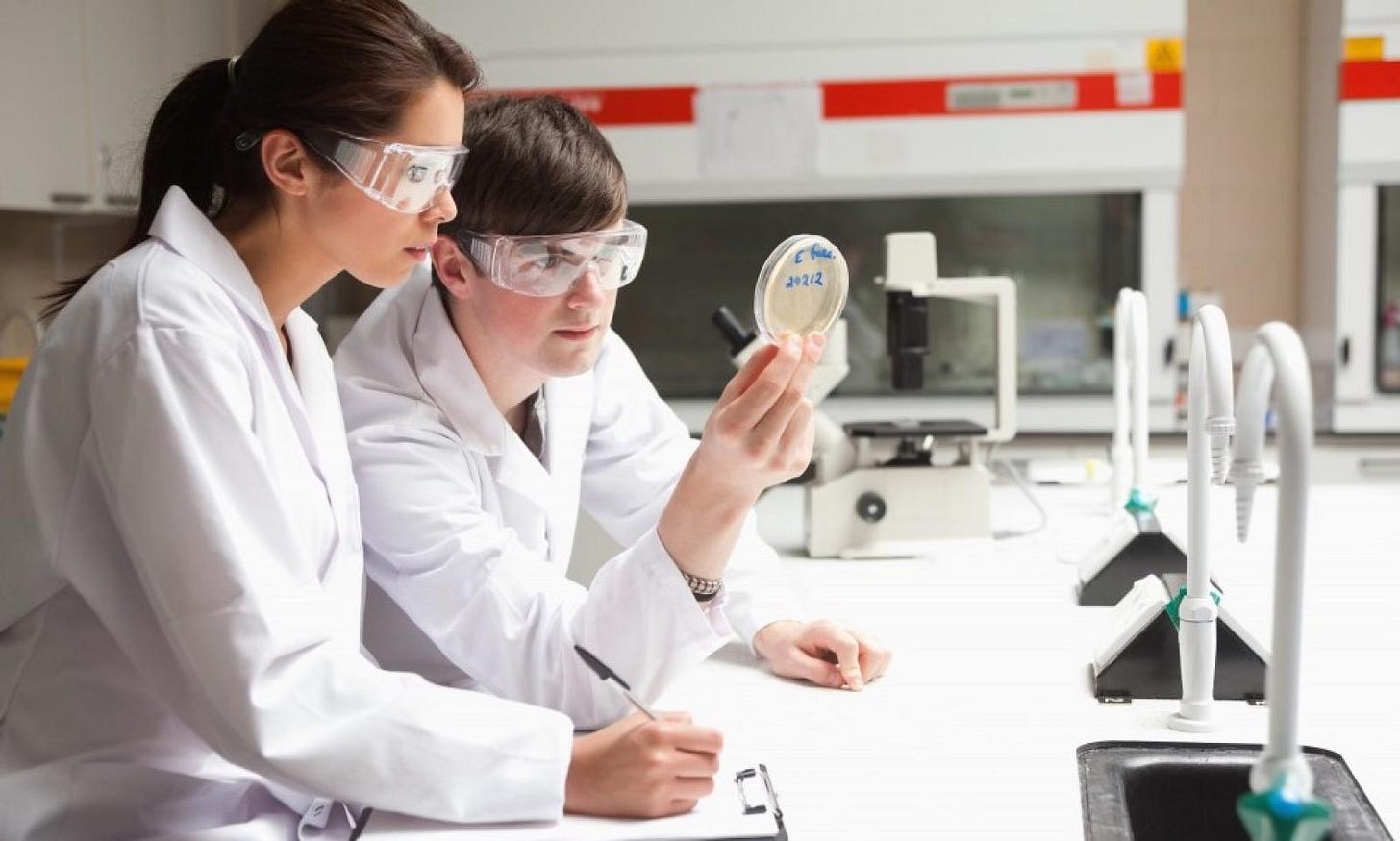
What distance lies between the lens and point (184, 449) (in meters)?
1.10

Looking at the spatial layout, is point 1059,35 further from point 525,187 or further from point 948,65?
point 525,187

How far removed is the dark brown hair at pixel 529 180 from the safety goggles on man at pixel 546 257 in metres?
0.02

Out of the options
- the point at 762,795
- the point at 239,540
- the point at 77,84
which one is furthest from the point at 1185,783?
the point at 77,84

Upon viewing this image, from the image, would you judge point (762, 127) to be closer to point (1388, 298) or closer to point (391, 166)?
point (1388, 298)

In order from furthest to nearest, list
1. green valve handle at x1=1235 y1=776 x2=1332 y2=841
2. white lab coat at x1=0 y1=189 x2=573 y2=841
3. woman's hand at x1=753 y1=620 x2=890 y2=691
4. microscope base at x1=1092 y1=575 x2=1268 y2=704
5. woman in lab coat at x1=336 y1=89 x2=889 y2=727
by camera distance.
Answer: woman's hand at x1=753 y1=620 x2=890 y2=691 → microscope base at x1=1092 y1=575 x2=1268 y2=704 → woman in lab coat at x1=336 y1=89 x2=889 y2=727 → white lab coat at x1=0 y1=189 x2=573 y2=841 → green valve handle at x1=1235 y1=776 x2=1332 y2=841

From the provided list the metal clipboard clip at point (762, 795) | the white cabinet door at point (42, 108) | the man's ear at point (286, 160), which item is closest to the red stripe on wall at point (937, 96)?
the white cabinet door at point (42, 108)

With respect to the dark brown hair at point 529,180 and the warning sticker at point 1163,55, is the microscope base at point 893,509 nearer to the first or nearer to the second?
the dark brown hair at point 529,180

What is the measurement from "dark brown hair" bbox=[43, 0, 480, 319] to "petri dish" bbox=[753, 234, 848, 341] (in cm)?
39

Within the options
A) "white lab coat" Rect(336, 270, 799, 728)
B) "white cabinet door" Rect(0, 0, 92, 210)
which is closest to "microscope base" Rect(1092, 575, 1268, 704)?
"white lab coat" Rect(336, 270, 799, 728)

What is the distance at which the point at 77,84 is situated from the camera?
3.94 metres

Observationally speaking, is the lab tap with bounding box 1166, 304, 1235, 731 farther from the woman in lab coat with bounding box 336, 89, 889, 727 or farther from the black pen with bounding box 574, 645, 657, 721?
the black pen with bounding box 574, 645, 657, 721

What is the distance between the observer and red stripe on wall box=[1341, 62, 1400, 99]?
4.02 meters

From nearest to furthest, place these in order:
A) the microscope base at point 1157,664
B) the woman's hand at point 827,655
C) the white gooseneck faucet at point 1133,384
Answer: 1. the microscope base at point 1157,664
2. the woman's hand at point 827,655
3. the white gooseneck faucet at point 1133,384

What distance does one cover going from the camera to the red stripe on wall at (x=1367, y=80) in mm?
4020
